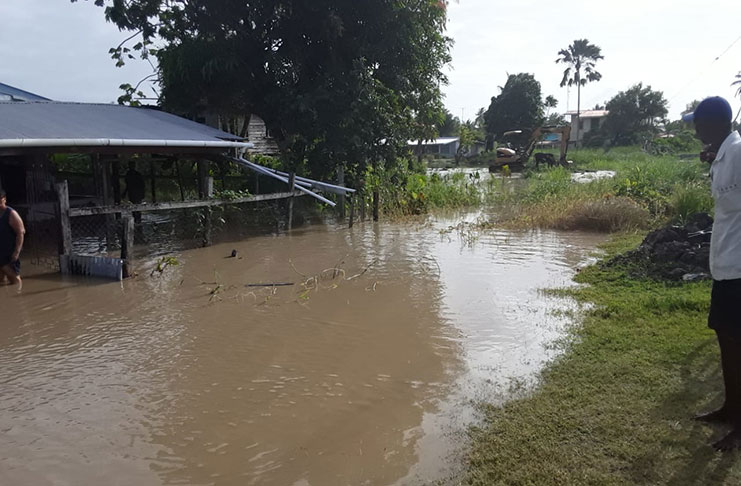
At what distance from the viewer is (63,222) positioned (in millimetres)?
8219

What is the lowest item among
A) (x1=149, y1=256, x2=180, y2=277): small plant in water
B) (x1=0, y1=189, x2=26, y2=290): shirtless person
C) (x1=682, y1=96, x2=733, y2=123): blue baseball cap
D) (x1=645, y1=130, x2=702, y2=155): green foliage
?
(x1=149, y1=256, x2=180, y2=277): small plant in water

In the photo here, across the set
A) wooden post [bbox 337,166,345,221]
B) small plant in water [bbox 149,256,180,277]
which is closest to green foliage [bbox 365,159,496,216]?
wooden post [bbox 337,166,345,221]

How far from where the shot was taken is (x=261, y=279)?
838 cm

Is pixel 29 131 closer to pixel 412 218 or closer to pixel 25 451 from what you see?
pixel 25 451

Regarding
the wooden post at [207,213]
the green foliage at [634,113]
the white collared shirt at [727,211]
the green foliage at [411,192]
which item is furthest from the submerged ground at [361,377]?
the green foliage at [634,113]

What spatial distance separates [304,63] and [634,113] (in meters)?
39.4

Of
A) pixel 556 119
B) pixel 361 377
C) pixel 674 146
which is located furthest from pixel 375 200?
pixel 556 119

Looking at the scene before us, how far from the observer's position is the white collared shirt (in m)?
3.12

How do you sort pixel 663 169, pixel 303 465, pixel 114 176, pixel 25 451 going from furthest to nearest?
pixel 663 169, pixel 114 176, pixel 25 451, pixel 303 465

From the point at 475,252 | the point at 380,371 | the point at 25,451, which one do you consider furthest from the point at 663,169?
the point at 25,451

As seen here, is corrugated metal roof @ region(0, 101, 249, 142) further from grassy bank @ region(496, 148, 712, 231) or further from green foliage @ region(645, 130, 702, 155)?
green foliage @ region(645, 130, 702, 155)

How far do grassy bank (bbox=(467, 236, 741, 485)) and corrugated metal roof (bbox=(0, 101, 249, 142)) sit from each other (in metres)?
7.62

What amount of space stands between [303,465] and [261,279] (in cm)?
522

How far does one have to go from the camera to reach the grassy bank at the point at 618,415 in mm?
3041
